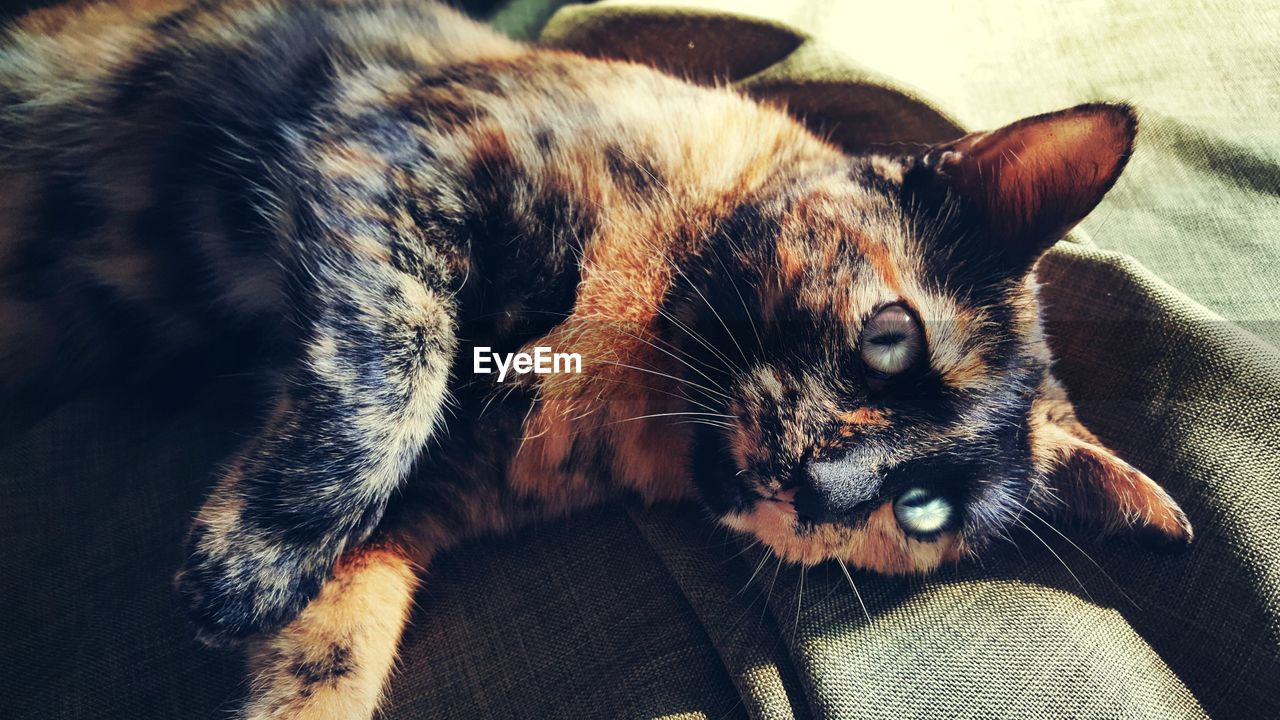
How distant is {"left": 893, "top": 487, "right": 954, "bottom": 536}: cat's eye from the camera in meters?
0.83

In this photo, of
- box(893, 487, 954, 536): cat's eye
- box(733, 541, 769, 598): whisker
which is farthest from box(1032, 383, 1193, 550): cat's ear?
box(733, 541, 769, 598): whisker

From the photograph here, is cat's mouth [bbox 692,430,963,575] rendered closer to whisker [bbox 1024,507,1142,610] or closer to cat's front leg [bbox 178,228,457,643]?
whisker [bbox 1024,507,1142,610]

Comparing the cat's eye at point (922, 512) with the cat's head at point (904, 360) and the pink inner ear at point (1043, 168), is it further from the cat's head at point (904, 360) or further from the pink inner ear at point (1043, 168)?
the pink inner ear at point (1043, 168)

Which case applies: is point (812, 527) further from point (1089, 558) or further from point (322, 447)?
point (322, 447)

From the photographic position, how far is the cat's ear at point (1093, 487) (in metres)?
0.78

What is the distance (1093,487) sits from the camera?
83 centimetres

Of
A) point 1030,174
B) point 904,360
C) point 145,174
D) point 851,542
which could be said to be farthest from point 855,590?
point 145,174

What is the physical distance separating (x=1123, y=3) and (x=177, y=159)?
1.43m

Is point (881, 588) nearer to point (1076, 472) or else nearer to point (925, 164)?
point (1076, 472)

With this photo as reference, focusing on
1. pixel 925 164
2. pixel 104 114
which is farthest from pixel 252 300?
pixel 925 164

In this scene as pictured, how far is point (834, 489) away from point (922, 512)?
17 cm

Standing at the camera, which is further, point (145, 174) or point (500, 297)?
point (145, 174)

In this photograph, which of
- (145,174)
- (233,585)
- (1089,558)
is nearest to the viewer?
(233,585)

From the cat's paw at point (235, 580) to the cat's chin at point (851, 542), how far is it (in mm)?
540
